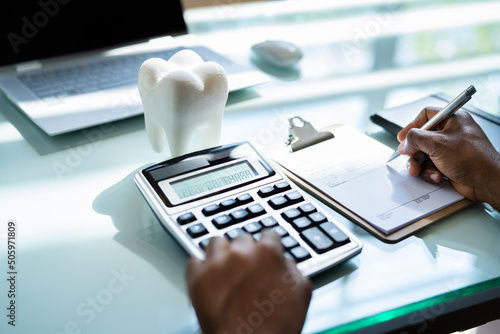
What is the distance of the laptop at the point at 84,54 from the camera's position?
2.62 ft

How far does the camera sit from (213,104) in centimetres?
63

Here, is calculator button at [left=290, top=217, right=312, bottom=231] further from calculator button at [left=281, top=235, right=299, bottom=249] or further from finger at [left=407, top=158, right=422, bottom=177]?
finger at [left=407, top=158, right=422, bottom=177]

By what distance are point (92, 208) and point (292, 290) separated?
0.29 metres

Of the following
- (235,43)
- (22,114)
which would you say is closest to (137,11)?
(235,43)

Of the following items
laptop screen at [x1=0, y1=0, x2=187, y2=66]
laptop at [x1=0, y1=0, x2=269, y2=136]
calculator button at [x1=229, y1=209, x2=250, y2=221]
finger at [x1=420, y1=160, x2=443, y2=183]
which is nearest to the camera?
calculator button at [x1=229, y1=209, x2=250, y2=221]

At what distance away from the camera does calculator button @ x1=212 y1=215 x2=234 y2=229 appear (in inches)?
20.7

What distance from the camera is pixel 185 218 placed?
0.53m

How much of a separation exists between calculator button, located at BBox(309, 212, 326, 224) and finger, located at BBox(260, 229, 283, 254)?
0.06 meters

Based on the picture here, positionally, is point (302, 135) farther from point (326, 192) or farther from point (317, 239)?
point (317, 239)

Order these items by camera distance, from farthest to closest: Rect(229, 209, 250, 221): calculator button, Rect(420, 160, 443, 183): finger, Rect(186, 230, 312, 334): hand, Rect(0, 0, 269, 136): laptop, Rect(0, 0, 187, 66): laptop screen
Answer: Rect(0, 0, 187, 66): laptop screen → Rect(0, 0, 269, 136): laptop → Rect(420, 160, 443, 183): finger → Rect(229, 209, 250, 221): calculator button → Rect(186, 230, 312, 334): hand

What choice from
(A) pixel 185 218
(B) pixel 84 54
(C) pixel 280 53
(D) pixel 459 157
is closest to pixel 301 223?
(A) pixel 185 218

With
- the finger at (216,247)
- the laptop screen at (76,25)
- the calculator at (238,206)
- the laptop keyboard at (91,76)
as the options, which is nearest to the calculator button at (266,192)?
the calculator at (238,206)

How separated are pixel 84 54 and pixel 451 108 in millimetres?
702

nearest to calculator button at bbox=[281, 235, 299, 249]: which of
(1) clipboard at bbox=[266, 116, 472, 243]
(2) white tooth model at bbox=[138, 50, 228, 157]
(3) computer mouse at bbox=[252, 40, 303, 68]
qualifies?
(1) clipboard at bbox=[266, 116, 472, 243]
